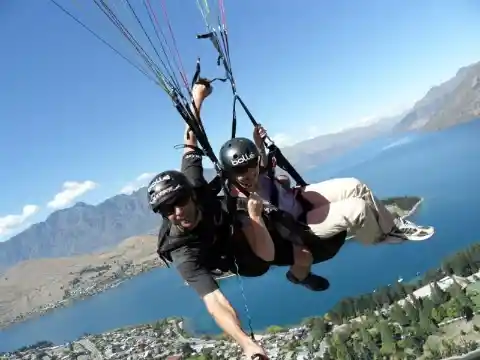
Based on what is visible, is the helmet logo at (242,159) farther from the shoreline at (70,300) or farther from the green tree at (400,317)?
the shoreline at (70,300)

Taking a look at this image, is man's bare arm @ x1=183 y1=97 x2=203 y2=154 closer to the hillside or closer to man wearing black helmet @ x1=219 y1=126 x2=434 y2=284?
man wearing black helmet @ x1=219 y1=126 x2=434 y2=284

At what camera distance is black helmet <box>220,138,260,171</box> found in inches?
106

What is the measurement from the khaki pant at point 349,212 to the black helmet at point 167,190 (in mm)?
1002

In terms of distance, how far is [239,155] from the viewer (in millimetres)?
2688

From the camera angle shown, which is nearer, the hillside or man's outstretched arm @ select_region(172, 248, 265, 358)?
man's outstretched arm @ select_region(172, 248, 265, 358)

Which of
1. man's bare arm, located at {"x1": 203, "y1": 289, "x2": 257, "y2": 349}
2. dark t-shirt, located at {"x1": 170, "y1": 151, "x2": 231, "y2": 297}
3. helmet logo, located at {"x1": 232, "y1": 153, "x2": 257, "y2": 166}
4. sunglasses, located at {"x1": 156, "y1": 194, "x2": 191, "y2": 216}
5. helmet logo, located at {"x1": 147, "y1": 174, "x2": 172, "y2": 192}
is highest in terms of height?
helmet logo, located at {"x1": 147, "y1": 174, "x2": 172, "y2": 192}

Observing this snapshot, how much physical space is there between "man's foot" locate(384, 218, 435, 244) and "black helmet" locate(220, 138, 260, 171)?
1025 mm

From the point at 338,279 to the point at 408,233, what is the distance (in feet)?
155

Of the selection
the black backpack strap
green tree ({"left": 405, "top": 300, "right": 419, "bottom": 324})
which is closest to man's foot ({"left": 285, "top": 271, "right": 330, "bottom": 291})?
the black backpack strap

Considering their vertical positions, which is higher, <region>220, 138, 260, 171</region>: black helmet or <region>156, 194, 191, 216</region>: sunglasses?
<region>220, 138, 260, 171</region>: black helmet

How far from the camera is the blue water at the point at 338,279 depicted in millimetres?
45312

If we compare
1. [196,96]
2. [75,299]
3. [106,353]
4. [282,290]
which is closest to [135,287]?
[75,299]

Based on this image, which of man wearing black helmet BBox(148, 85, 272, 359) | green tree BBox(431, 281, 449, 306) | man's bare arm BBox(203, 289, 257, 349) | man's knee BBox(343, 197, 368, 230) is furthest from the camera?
green tree BBox(431, 281, 449, 306)

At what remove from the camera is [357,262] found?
51.9 metres
